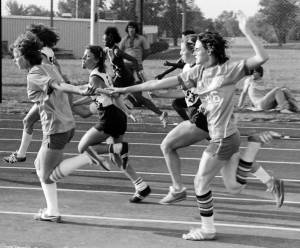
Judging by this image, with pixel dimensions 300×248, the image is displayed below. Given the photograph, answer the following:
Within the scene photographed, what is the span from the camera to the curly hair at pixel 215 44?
6656 millimetres

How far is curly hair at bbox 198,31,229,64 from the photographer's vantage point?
6656mm

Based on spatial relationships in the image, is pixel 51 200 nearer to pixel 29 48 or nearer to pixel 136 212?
pixel 136 212

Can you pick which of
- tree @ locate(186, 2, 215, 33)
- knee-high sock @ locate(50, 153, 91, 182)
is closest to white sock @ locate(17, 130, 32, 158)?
knee-high sock @ locate(50, 153, 91, 182)

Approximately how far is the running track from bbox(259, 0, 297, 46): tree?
43.1ft

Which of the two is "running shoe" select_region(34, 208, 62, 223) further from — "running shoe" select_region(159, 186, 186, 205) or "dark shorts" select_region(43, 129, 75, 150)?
"running shoe" select_region(159, 186, 186, 205)

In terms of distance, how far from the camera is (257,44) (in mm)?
6375

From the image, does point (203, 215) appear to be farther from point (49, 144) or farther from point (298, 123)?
point (298, 123)

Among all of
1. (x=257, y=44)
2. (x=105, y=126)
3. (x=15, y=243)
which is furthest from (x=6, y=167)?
(x=257, y=44)

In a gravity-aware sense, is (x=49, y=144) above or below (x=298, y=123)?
above

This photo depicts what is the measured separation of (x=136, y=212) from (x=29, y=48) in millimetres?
2058

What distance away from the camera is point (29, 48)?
7.19 m

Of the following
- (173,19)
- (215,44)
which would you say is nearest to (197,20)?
(173,19)

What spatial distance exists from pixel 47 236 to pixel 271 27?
2002 cm

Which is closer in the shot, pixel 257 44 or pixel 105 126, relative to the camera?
pixel 257 44
